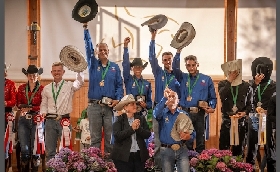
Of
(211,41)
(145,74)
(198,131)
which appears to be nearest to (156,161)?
(198,131)

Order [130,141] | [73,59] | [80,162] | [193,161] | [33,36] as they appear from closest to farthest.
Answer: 1. [130,141]
2. [80,162]
3. [193,161]
4. [73,59]
5. [33,36]

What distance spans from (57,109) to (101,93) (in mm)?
591

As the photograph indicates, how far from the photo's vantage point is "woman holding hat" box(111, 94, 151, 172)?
6.32 metres

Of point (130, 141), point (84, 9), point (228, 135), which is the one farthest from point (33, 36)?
point (130, 141)

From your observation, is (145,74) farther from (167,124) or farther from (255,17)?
(167,124)

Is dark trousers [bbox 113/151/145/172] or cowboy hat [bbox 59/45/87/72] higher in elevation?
cowboy hat [bbox 59/45/87/72]

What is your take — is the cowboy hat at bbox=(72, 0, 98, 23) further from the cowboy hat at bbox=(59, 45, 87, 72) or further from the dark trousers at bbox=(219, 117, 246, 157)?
the dark trousers at bbox=(219, 117, 246, 157)

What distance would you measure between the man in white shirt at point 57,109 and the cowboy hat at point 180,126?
1.63 meters

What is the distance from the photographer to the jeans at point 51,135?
24.8ft

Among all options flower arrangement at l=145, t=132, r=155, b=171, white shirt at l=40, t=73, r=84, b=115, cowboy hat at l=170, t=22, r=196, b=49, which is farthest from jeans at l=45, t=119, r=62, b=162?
cowboy hat at l=170, t=22, r=196, b=49

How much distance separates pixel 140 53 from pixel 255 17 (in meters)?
1.85

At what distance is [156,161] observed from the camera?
7.58 m

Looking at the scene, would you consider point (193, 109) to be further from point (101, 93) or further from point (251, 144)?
point (101, 93)

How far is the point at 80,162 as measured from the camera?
6742 millimetres
